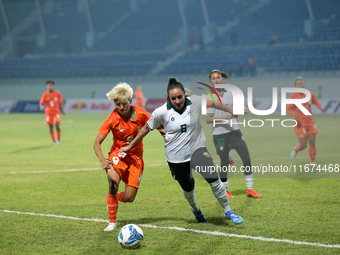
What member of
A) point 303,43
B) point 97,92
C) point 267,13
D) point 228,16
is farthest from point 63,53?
point 303,43

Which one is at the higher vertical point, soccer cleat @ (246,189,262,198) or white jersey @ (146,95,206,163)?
white jersey @ (146,95,206,163)

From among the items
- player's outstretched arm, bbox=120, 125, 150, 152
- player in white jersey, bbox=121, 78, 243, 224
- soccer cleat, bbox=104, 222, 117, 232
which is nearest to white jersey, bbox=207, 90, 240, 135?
player in white jersey, bbox=121, 78, 243, 224

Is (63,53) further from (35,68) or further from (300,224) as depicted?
(300,224)

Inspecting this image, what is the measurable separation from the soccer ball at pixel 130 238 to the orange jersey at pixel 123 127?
122 centimetres

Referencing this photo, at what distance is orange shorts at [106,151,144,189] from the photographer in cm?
566

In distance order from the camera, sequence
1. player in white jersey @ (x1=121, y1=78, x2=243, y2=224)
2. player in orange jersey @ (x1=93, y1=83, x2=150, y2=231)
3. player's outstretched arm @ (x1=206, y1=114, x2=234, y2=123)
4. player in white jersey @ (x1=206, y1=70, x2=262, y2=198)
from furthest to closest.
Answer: player in white jersey @ (x1=206, y1=70, x2=262, y2=198)
player's outstretched arm @ (x1=206, y1=114, x2=234, y2=123)
player in orange jersey @ (x1=93, y1=83, x2=150, y2=231)
player in white jersey @ (x1=121, y1=78, x2=243, y2=224)

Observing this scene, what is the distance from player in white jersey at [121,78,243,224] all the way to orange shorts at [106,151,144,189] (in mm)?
216

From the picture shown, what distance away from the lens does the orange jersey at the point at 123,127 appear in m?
5.57

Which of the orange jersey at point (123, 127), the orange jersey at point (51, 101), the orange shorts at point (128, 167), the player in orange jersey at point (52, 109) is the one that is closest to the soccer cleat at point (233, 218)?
the orange shorts at point (128, 167)

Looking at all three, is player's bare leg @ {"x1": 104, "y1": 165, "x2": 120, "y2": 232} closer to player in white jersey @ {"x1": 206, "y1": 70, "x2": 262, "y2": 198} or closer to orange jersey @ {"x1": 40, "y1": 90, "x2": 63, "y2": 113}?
player in white jersey @ {"x1": 206, "y1": 70, "x2": 262, "y2": 198}

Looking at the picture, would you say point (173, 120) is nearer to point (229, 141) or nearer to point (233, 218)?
point (233, 218)

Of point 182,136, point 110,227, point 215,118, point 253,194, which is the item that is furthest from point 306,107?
point 110,227

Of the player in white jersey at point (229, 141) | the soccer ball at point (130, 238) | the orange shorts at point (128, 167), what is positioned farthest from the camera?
the player in white jersey at point (229, 141)

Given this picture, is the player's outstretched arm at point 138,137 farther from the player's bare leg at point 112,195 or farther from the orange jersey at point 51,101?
the orange jersey at point 51,101
